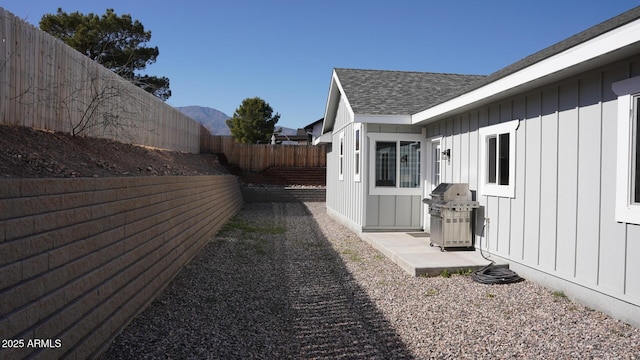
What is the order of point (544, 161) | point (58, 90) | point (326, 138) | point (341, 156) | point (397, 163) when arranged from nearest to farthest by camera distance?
point (544, 161) → point (58, 90) → point (397, 163) → point (341, 156) → point (326, 138)

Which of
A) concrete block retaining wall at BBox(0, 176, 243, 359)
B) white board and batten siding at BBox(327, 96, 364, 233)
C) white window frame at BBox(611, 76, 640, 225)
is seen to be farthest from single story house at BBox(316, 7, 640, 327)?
concrete block retaining wall at BBox(0, 176, 243, 359)

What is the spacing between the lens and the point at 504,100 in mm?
6508

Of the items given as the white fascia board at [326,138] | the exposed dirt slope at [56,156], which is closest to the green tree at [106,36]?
the white fascia board at [326,138]

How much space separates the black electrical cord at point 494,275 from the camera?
5.76m

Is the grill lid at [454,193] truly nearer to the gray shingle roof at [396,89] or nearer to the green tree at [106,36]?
the gray shingle roof at [396,89]

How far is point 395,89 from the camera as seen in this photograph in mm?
11281

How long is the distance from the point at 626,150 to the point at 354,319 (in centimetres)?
323

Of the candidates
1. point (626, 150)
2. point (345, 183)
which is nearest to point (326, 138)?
point (345, 183)

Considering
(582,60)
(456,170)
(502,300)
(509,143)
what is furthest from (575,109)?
(456,170)

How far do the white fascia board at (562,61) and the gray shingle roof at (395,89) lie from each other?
7.11 ft

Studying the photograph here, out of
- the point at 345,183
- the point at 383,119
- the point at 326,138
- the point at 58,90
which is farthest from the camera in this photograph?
the point at 326,138

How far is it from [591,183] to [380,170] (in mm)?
5286

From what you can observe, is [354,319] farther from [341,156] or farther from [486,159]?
[341,156]

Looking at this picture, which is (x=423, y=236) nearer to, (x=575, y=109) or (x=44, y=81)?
(x=575, y=109)
